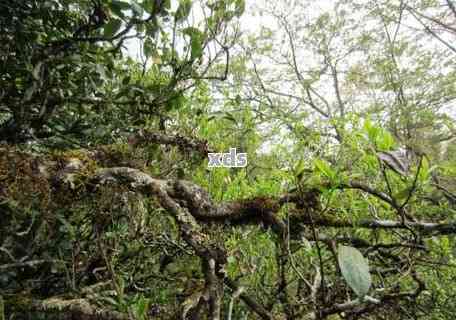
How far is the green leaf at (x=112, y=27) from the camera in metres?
1.03

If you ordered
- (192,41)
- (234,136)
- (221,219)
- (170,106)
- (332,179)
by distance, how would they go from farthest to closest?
(234,136) < (170,106) < (192,41) < (332,179) < (221,219)

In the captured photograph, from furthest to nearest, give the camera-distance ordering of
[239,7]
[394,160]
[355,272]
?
[239,7] < [394,160] < [355,272]

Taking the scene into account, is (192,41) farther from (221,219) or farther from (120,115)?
(221,219)

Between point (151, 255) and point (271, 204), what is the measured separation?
2.88ft

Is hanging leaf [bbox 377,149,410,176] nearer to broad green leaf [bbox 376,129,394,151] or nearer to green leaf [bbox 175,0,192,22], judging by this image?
broad green leaf [bbox 376,129,394,151]

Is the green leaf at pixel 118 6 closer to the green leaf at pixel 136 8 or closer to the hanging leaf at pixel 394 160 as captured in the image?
the green leaf at pixel 136 8

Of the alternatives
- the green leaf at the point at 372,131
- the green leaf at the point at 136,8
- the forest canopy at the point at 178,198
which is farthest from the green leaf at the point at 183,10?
the green leaf at the point at 372,131

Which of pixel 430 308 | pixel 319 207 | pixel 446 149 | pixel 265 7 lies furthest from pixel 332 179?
pixel 265 7

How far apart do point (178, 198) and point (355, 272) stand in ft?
1.11

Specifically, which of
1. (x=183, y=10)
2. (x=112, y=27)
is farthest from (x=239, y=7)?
(x=112, y=27)

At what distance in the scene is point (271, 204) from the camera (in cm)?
72

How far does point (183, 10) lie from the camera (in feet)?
3.94

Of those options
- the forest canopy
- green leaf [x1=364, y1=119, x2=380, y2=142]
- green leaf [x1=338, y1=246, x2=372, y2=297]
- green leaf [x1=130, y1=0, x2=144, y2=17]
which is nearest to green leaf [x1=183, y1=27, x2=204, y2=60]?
the forest canopy

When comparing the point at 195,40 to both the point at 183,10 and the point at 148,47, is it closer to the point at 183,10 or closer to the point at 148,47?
the point at 183,10
